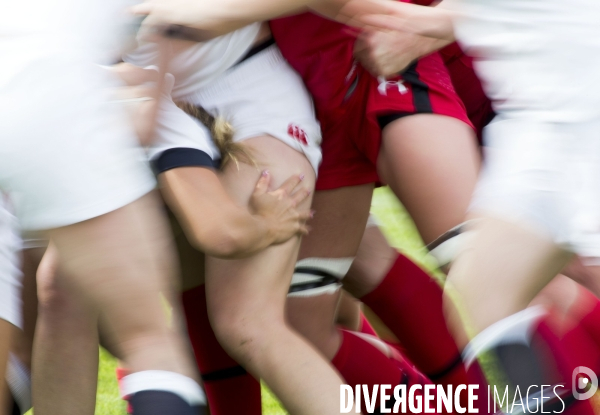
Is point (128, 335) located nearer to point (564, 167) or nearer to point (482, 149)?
point (564, 167)

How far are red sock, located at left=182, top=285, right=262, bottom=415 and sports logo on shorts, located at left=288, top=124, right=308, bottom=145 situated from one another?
15.7 inches

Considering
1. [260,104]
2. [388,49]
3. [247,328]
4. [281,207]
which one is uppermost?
[388,49]

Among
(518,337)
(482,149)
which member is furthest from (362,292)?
(518,337)

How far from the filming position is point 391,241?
3705 millimetres

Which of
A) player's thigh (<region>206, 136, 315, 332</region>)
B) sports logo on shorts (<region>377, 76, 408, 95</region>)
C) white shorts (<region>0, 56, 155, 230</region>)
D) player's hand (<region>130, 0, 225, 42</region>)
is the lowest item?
player's thigh (<region>206, 136, 315, 332</region>)

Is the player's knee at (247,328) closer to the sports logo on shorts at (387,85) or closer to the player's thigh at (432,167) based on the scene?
the player's thigh at (432,167)

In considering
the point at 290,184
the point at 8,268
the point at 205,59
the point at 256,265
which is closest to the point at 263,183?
the point at 290,184

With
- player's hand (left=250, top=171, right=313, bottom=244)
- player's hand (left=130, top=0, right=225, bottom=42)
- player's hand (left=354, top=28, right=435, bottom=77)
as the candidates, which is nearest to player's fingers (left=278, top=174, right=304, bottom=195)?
player's hand (left=250, top=171, right=313, bottom=244)

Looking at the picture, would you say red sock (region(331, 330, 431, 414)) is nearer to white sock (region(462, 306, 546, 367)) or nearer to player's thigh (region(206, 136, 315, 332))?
player's thigh (region(206, 136, 315, 332))

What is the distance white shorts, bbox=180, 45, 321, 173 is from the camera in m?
1.72

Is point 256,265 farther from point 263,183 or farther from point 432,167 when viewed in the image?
point 432,167

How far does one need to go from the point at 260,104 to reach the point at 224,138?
0.10 m

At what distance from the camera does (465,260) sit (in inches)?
54.7

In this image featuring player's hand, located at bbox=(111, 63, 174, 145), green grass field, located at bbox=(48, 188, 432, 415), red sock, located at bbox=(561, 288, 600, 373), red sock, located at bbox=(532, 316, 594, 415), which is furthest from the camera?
green grass field, located at bbox=(48, 188, 432, 415)
